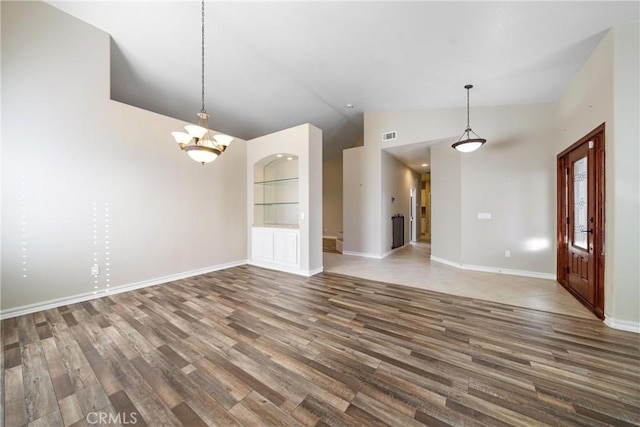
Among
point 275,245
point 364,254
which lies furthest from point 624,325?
point 275,245

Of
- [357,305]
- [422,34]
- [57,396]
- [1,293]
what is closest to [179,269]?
[1,293]

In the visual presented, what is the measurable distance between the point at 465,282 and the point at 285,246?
338cm

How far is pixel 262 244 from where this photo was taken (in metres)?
5.07

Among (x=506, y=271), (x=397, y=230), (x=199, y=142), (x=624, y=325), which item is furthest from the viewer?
(x=397, y=230)

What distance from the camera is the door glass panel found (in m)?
3.22

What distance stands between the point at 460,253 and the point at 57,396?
594 cm

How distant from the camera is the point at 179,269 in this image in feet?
13.6

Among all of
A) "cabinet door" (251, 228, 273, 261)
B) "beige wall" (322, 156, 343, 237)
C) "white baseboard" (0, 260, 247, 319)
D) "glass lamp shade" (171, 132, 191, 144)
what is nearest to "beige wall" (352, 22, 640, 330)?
"cabinet door" (251, 228, 273, 261)

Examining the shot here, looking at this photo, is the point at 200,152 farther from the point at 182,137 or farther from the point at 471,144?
the point at 471,144

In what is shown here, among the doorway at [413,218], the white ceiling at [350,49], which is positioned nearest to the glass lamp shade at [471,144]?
the white ceiling at [350,49]

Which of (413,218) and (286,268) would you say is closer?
(286,268)

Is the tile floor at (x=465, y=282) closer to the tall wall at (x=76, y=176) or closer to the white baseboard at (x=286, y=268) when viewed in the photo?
the white baseboard at (x=286, y=268)

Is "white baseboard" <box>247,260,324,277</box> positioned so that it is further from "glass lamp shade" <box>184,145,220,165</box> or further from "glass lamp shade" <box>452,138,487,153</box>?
"glass lamp shade" <box>452,138,487,153</box>

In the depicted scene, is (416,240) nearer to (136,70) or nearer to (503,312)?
(503,312)
